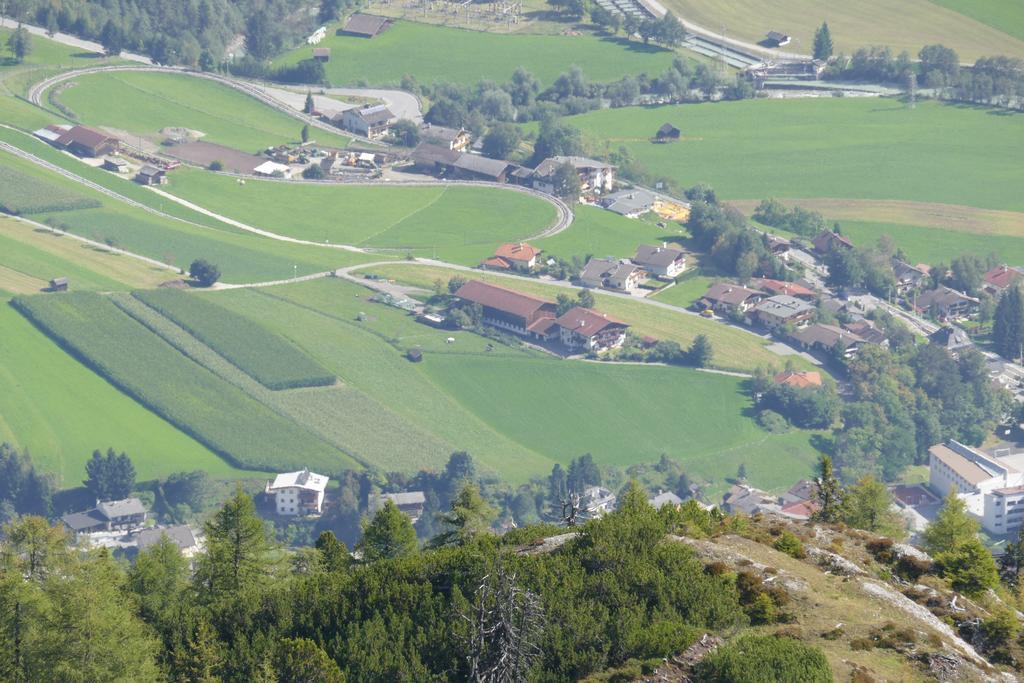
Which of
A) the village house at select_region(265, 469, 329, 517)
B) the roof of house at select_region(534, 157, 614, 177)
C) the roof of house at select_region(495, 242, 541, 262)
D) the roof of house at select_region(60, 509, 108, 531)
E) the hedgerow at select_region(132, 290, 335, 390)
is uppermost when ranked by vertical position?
the roof of house at select_region(534, 157, 614, 177)

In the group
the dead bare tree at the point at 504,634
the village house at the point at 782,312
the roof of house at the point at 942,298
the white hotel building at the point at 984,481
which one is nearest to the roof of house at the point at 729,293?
the village house at the point at 782,312

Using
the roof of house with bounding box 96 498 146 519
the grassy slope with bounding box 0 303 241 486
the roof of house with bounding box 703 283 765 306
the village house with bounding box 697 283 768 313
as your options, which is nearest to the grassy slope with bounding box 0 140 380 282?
the grassy slope with bounding box 0 303 241 486

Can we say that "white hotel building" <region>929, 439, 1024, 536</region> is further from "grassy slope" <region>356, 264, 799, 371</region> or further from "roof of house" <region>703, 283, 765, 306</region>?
"roof of house" <region>703, 283, 765, 306</region>

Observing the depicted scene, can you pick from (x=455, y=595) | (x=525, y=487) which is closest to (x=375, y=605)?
(x=455, y=595)

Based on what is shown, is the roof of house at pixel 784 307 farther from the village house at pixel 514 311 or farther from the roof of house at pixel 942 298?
the village house at pixel 514 311

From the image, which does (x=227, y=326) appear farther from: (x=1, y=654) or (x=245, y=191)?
(x=1, y=654)

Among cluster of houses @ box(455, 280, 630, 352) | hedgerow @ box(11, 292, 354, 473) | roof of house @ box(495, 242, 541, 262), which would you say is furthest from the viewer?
roof of house @ box(495, 242, 541, 262)

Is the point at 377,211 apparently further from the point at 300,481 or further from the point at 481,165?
the point at 300,481
